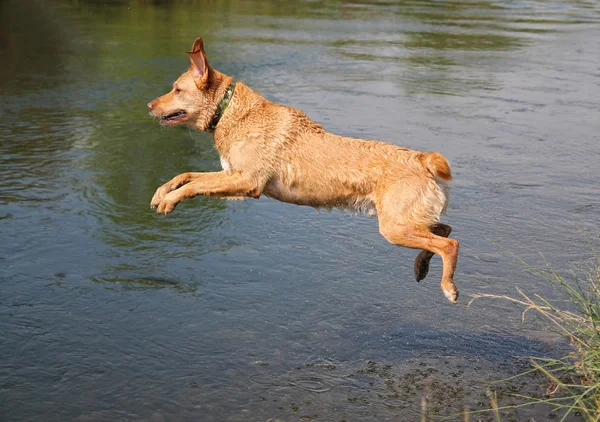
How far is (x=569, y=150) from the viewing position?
1211 cm

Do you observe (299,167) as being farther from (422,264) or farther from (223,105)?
(422,264)

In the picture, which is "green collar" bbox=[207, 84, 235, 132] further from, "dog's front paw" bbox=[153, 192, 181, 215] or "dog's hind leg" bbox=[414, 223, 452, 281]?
"dog's hind leg" bbox=[414, 223, 452, 281]

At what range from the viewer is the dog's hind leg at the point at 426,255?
22.2 feet

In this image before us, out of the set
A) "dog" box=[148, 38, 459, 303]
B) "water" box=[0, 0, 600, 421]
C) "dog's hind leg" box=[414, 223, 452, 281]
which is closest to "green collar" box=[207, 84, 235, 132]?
"dog" box=[148, 38, 459, 303]

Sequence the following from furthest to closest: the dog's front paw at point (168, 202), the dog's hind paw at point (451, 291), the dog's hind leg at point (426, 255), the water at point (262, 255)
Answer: the dog's hind leg at point (426, 255) → the dog's front paw at point (168, 202) → the dog's hind paw at point (451, 291) → the water at point (262, 255)

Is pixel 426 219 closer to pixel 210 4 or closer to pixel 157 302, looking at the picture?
pixel 157 302

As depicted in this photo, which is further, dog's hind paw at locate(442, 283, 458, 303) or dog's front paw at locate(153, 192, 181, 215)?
dog's front paw at locate(153, 192, 181, 215)

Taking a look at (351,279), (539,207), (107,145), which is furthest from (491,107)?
(351,279)

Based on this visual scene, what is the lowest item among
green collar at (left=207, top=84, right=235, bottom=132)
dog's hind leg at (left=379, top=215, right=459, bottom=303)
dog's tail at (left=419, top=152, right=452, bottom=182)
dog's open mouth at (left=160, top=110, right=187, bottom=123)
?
dog's hind leg at (left=379, top=215, right=459, bottom=303)

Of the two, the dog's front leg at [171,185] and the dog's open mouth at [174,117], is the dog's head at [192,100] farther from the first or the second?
the dog's front leg at [171,185]

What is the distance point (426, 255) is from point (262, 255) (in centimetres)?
208

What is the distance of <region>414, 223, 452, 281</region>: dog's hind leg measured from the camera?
6777mm

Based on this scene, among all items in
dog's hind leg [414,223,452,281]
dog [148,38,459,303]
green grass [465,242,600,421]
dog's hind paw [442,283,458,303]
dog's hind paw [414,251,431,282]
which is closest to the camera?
green grass [465,242,600,421]

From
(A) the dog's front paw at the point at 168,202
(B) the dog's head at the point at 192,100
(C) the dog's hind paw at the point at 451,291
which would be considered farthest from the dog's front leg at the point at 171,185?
(C) the dog's hind paw at the point at 451,291
